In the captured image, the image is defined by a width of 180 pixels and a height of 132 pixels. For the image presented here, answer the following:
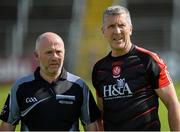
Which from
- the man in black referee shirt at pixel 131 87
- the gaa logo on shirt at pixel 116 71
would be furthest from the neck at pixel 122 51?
the gaa logo on shirt at pixel 116 71

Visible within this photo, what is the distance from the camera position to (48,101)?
4945 millimetres

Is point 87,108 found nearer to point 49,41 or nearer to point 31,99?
point 31,99

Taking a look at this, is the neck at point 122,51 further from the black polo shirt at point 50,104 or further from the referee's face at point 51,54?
the referee's face at point 51,54

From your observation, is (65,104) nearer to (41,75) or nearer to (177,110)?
(41,75)

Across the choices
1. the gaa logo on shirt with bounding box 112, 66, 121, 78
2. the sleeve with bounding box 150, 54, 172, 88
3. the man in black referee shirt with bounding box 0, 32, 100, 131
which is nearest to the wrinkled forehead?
the man in black referee shirt with bounding box 0, 32, 100, 131

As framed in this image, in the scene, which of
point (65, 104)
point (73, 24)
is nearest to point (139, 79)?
point (65, 104)

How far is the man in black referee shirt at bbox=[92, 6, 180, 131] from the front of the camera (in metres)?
4.92

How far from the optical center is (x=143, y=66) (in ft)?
16.4

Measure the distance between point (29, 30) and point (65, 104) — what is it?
18.2 metres

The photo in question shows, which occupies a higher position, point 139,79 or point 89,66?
point 139,79

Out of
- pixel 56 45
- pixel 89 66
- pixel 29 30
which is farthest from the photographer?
pixel 29 30

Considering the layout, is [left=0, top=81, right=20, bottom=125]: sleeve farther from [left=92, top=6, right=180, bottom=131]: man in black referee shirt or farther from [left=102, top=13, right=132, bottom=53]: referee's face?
[left=102, top=13, right=132, bottom=53]: referee's face

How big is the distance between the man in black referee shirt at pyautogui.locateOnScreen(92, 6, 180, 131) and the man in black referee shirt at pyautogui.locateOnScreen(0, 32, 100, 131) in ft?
0.59

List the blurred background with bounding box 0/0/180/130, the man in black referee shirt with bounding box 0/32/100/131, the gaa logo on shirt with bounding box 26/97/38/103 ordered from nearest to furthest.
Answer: the man in black referee shirt with bounding box 0/32/100/131, the gaa logo on shirt with bounding box 26/97/38/103, the blurred background with bounding box 0/0/180/130
